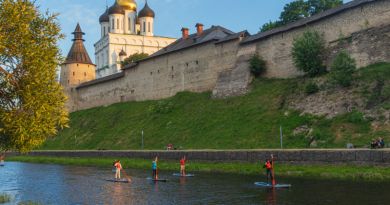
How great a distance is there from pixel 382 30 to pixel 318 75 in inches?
211

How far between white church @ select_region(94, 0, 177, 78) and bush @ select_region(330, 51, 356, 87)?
64948mm

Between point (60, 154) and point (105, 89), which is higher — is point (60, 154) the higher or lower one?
the lower one

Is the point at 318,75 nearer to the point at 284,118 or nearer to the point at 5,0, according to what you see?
the point at 284,118

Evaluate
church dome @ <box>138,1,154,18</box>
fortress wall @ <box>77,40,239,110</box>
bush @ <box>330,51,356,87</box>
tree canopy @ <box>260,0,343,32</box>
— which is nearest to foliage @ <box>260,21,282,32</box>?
tree canopy @ <box>260,0,343,32</box>

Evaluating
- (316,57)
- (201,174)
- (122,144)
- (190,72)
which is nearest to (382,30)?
(316,57)

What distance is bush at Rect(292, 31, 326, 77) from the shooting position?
119 ft

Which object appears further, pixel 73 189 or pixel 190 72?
pixel 190 72

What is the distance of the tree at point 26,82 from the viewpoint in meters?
14.8

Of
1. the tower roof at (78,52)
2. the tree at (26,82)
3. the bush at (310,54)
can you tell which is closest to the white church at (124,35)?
the tower roof at (78,52)

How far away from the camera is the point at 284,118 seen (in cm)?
3341

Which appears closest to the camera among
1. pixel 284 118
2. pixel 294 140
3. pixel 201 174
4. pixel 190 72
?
pixel 201 174

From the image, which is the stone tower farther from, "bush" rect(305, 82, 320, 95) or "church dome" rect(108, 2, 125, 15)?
"bush" rect(305, 82, 320, 95)

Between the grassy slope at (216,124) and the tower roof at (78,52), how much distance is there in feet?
50.0

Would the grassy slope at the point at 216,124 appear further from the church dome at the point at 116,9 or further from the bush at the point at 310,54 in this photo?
the church dome at the point at 116,9
